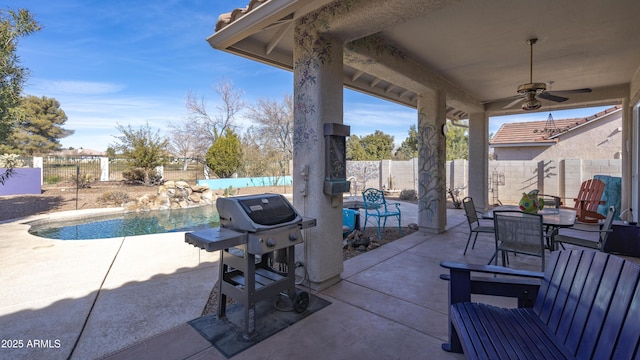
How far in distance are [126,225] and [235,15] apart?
21.3 feet

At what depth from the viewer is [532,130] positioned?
12.7 m

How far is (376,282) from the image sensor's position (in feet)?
9.93

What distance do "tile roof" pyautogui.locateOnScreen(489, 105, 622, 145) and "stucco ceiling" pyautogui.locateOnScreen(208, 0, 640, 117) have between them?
6.97 meters

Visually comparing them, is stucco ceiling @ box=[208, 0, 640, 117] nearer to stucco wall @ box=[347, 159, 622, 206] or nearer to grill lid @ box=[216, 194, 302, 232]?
grill lid @ box=[216, 194, 302, 232]

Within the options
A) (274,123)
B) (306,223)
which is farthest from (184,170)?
(306,223)

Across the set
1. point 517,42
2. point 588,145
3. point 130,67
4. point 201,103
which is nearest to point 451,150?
point 588,145

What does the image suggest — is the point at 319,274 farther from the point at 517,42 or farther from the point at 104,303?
the point at 517,42

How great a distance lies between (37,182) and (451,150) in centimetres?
2340

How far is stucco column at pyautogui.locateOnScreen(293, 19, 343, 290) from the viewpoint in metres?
2.81

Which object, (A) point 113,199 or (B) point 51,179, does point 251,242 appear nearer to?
(A) point 113,199

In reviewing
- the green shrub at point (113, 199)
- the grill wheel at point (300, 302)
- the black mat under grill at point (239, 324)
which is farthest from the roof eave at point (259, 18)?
the green shrub at point (113, 199)

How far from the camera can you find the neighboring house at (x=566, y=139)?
1073 cm

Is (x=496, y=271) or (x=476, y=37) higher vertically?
(x=476, y=37)

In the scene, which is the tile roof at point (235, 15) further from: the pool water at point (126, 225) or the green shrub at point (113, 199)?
the green shrub at point (113, 199)
